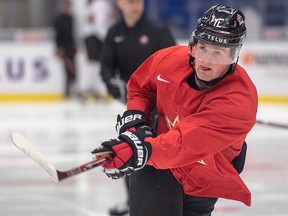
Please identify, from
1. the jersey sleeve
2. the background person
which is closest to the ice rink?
the background person

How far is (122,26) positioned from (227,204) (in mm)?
1252

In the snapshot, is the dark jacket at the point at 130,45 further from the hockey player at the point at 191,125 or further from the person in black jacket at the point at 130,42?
the hockey player at the point at 191,125

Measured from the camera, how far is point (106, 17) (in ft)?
34.7

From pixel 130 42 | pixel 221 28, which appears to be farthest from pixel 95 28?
pixel 221 28

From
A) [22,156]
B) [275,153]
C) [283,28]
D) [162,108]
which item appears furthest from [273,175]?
[283,28]

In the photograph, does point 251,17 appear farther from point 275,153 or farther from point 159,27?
point 159,27

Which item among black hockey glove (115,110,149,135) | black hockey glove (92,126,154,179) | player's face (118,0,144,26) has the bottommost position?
player's face (118,0,144,26)

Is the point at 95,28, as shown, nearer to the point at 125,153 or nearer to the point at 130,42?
the point at 130,42

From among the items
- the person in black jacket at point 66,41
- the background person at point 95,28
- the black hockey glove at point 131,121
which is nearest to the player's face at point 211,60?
the black hockey glove at point 131,121

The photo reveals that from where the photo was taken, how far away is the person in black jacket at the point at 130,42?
4.50 m

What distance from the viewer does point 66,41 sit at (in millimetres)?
10984

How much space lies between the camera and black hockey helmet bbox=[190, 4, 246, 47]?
2.48 meters

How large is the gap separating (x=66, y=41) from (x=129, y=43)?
6.52m

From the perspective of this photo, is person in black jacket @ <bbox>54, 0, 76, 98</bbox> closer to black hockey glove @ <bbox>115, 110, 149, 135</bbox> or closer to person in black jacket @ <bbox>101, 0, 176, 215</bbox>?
person in black jacket @ <bbox>101, 0, 176, 215</bbox>
